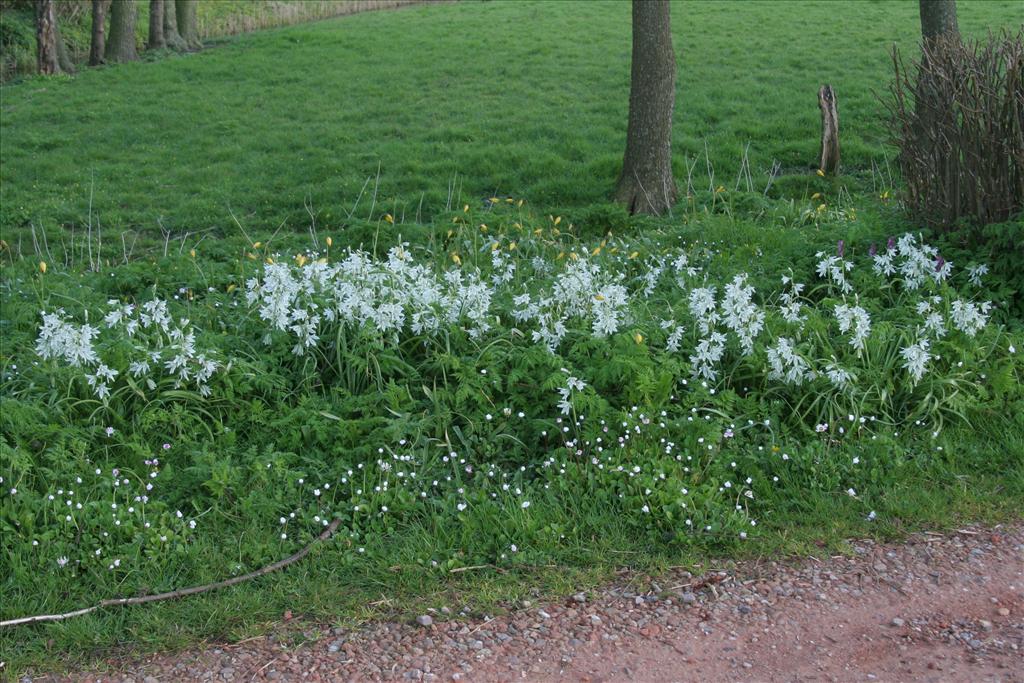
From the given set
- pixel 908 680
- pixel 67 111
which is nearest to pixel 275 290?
pixel 908 680

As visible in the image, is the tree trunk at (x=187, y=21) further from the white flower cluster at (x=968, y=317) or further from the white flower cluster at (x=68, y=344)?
the white flower cluster at (x=968, y=317)

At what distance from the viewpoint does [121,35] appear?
22406 mm

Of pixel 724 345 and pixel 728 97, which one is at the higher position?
pixel 728 97

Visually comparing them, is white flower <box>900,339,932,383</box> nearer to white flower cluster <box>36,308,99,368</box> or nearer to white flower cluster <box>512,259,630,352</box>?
white flower cluster <box>512,259,630,352</box>

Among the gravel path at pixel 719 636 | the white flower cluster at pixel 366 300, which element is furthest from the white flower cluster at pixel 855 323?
the white flower cluster at pixel 366 300

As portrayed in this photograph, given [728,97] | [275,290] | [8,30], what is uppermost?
[8,30]

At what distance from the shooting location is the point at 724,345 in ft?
18.3

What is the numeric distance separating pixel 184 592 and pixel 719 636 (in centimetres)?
219

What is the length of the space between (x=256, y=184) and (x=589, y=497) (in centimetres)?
867

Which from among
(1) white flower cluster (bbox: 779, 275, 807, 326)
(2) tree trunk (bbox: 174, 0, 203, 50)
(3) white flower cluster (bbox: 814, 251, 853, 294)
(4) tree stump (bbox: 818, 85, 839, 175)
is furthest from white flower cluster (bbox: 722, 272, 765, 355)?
(2) tree trunk (bbox: 174, 0, 203, 50)

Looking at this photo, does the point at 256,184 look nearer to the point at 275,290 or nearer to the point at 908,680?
the point at 275,290

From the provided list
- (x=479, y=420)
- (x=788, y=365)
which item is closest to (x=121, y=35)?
(x=479, y=420)

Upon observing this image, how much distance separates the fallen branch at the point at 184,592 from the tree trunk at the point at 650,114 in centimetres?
658

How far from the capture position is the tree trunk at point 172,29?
24.0 meters
